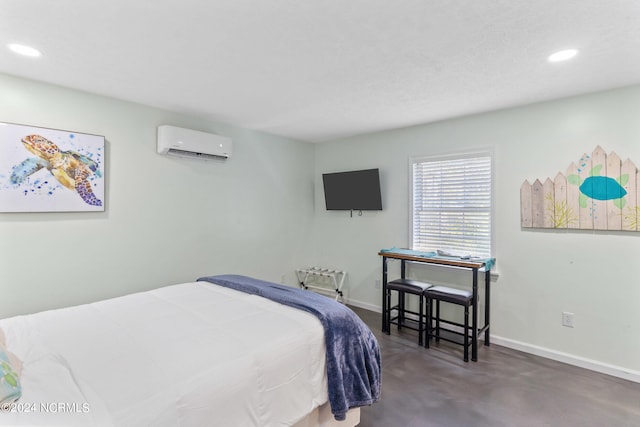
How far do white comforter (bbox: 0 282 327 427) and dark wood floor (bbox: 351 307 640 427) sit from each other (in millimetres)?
817

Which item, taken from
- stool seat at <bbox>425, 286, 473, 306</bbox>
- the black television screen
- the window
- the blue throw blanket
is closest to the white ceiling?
the window

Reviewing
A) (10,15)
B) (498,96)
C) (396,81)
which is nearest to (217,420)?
(10,15)

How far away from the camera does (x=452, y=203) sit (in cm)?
356

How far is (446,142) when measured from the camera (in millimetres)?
3572

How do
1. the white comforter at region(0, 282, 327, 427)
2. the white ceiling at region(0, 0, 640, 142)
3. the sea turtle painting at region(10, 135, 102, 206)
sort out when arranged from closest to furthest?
the white comforter at region(0, 282, 327, 427) → the white ceiling at region(0, 0, 640, 142) → the sea turtle painting at region(10, 135, 102, 206)

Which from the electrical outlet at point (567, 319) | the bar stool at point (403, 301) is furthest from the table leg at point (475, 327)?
the electrical outlet at point (567, 319)

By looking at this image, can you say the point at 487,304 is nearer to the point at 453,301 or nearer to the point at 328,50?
the point at 453,301

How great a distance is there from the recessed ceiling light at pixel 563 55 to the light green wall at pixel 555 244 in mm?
934

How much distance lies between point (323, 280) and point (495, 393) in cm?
272

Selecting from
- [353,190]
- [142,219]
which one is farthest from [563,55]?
[142,219]

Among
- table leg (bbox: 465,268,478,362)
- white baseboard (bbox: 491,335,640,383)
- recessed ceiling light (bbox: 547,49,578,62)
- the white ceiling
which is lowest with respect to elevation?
white baseboard (bbox: 491,335,640,383)

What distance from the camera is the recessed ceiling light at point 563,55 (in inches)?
79.0

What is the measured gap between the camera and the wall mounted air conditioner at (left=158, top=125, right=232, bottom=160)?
319 cm

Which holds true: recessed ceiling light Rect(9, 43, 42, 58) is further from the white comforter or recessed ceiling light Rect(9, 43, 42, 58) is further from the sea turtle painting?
the white comforter
